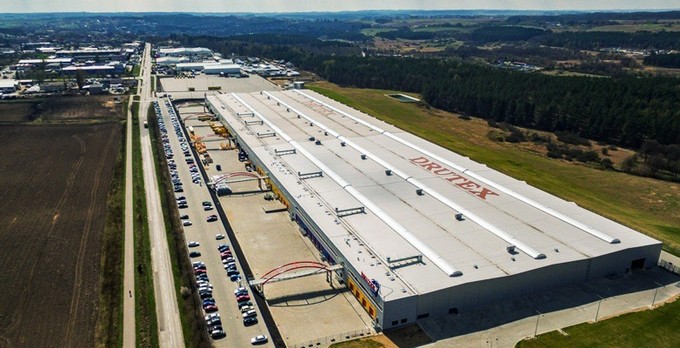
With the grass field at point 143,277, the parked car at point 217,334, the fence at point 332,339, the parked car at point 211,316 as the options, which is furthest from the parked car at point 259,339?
the grass field at point 143,277

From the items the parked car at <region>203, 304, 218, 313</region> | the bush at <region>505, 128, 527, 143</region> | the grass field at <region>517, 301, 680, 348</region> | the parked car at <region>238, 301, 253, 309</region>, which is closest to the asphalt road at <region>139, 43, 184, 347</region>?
the parked car at <region>203, 304, 218, 313</region>

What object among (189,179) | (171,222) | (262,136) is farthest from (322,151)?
(171,222)

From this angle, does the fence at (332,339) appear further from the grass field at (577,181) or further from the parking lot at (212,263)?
the grass field at (577,181)

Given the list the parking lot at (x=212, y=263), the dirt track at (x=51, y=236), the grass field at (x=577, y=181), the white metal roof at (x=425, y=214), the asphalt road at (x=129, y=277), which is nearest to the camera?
the asphalt road at (x=129, y=277)

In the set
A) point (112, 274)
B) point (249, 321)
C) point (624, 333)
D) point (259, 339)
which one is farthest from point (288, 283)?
point (624, 333)

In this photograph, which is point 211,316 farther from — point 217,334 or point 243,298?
point 243,298

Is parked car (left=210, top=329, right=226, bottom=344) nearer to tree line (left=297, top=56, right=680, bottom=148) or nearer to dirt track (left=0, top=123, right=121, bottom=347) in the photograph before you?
dirt track (left=0, top=123, right=121, bottom=347)
